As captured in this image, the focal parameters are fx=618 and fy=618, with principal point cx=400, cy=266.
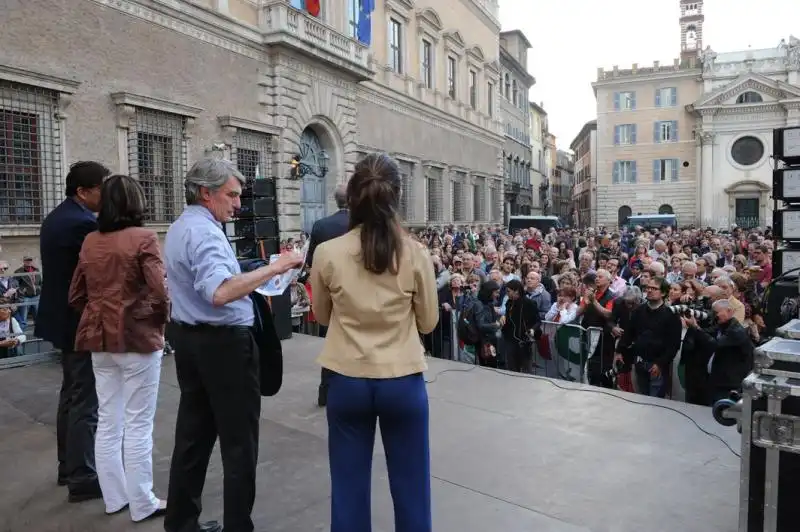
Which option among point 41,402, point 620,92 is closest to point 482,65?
point 620,92

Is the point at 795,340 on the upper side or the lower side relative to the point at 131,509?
upper

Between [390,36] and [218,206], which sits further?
[390,36]

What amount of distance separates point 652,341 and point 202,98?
39.7 feet

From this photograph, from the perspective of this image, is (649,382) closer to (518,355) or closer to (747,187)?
(518,355)

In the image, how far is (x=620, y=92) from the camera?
5025 cm

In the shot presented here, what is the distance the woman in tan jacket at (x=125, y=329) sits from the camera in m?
3.36

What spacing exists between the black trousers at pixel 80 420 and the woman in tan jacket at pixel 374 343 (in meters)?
2.00

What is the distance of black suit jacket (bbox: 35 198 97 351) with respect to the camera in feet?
12.2

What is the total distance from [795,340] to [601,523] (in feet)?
4.79

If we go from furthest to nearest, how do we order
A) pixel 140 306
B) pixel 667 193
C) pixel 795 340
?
1. pixel 667 193
2. pixel 140 306
3. pixel 795 340

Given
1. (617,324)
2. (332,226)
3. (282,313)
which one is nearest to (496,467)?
(332,226)

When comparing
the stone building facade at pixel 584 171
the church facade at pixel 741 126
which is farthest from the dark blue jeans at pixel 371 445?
the stone building facade at pixel 584 171

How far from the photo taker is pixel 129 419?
3365 mm

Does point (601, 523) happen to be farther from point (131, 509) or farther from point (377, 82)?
point (377, 82)
